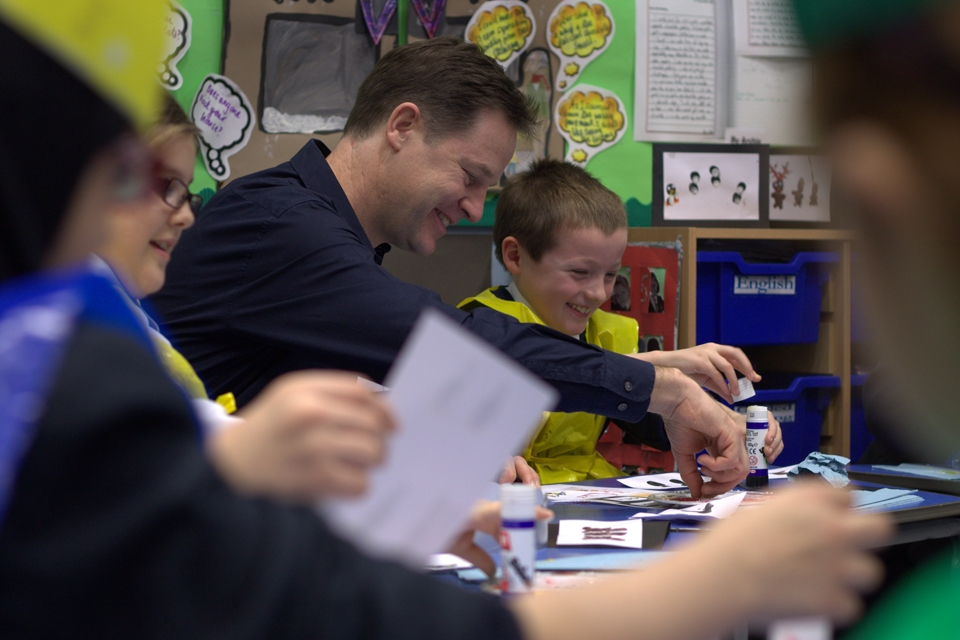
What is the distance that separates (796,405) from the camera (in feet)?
8.01

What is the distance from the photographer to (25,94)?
34cm

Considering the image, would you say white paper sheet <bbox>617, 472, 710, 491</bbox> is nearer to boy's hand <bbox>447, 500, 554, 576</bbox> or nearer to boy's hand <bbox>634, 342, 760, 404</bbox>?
boy's hand <bbox>634, 342, 760, 404</bbox>

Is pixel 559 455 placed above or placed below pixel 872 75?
below

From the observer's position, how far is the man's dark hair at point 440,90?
170cm

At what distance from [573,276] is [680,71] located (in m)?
1.01

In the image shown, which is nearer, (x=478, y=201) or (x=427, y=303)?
(x=427, y=303)

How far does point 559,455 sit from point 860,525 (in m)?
1.46

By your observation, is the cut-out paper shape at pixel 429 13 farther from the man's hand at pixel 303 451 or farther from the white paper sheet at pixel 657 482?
the man's hand at pixel 303 451

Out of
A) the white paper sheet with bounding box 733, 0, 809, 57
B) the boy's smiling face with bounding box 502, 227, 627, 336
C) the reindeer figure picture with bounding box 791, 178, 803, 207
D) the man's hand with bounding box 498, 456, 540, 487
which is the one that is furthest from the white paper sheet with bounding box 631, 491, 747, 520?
the white paper sheet with bounding box 733, 0, 809, 57

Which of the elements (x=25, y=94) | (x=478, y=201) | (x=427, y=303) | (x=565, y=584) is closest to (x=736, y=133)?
(x=478, y=201)

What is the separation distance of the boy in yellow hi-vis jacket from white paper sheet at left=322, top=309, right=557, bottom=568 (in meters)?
1.33

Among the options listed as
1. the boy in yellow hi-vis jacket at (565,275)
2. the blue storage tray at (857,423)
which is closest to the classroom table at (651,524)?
the boy in yellow hi-vis jacket at (565,275)

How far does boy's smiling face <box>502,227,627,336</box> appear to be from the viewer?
2035mm

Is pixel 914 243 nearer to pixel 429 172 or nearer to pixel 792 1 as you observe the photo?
pixel 792 1
